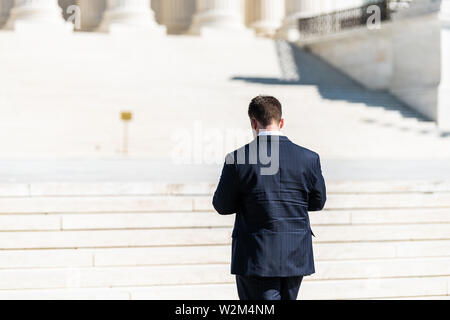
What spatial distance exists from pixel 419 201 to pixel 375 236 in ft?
3.56

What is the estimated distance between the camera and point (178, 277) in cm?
962

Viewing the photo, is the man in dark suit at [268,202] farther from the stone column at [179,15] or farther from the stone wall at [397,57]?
the stone column at [179,15]

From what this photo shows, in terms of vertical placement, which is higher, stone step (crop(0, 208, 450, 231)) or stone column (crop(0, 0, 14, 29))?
stone column (crop(0, 0, 14, 29))

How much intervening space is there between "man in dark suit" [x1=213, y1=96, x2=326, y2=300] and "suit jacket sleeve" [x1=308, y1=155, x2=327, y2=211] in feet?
0.04

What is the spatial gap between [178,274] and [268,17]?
131 ft

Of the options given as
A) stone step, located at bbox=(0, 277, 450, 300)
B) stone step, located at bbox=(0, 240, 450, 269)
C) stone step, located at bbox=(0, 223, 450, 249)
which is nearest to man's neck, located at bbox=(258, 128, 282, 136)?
stone step, located at bbox=(0, 277, 450, 300)

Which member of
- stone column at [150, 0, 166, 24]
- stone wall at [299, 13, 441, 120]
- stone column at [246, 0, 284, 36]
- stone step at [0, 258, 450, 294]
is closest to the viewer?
stone step at [0, 258, 450, 294]

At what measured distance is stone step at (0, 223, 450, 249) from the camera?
9.77m

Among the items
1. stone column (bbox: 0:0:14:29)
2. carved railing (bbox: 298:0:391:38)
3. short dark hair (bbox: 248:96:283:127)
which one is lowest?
short dark hair (bbox: 248:96:283:127)

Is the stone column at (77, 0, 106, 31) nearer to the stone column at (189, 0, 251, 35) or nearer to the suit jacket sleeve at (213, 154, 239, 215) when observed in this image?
the stone column at (189, 0, 251, 35)

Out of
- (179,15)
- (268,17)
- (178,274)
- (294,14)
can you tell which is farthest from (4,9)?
(178,274)

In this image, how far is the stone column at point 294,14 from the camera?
43.0 meters

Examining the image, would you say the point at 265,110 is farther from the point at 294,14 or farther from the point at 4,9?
the point at 4,9

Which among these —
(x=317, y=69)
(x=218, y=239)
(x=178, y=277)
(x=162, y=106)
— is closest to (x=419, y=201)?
(x=218, y=239)
